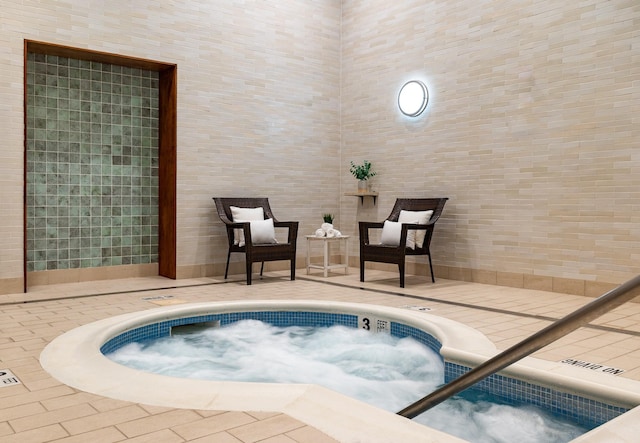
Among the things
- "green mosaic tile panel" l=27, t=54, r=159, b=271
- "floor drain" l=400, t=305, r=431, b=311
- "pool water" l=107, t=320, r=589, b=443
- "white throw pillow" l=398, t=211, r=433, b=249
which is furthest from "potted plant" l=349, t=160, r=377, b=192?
"pool water" l=107, t=320, r=589, b=443

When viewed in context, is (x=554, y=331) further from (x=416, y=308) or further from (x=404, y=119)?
(x=404, y=119)

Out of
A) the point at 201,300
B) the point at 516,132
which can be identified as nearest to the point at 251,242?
the point at 201,300

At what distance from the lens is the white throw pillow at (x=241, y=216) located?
6539 millimetres

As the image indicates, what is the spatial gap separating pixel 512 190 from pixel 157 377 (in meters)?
4.67

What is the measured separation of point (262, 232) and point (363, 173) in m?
1.98

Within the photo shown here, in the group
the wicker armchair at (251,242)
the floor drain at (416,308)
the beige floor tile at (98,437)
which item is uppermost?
the wicker armchair at (251,242)

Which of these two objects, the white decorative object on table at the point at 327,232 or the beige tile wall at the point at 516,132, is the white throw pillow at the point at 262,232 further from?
the beige tile wall at the point at 516,132

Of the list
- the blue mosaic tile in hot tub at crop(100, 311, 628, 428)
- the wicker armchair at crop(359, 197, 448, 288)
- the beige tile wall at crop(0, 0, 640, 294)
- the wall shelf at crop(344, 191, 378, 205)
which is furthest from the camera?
the wall shelf at crop(344, 191, 378, 205)

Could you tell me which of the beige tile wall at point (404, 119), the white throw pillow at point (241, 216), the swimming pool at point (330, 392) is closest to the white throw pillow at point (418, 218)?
the beige tile wall at point (404, 119)

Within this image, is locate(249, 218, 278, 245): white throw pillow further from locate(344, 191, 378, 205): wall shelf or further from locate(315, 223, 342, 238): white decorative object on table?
locate(344, 191, 378, 205): wall shelf

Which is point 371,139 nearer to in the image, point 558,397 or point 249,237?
point 249,237

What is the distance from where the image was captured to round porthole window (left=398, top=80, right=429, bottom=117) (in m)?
7.04

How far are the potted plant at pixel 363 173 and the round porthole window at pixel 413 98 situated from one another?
0.94 metres

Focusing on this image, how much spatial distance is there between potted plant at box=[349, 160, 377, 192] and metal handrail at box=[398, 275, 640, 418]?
18.5 feet
